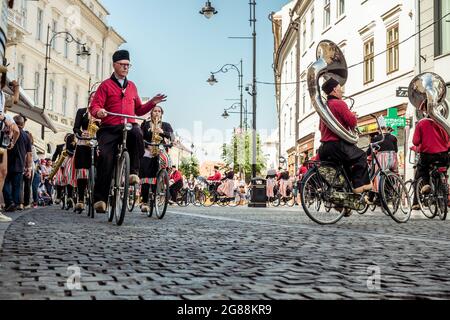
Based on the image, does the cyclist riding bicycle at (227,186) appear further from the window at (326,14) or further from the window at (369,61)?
the window at (326,14)

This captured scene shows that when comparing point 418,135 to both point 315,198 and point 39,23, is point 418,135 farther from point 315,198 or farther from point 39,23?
point 39,23

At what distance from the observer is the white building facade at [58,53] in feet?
119

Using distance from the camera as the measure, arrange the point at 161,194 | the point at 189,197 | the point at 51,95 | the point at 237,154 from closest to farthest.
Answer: the point at 161,194
the point at 189,197
the point at 51,95
the point at 237,154

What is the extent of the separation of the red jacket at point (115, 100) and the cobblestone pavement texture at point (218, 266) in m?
Result: 2.06

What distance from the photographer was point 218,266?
339cm

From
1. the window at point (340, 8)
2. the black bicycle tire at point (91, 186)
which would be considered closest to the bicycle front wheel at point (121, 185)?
the black bicycle tire at point (91, 186)

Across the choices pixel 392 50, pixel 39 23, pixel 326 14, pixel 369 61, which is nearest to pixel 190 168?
pixel 39 23

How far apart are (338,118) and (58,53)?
38428 mm

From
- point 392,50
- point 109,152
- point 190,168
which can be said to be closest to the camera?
point 109,152

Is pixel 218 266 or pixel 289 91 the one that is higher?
pixel 289 91

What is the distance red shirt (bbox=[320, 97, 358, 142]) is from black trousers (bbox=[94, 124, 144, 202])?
7.83ft

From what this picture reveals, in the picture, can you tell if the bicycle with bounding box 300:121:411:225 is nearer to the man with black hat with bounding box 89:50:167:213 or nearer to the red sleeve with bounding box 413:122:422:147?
the man with black hat with bounding box 89:50:167:213

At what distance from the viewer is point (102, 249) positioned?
4.16 m

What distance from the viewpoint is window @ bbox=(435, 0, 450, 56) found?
1784cm
